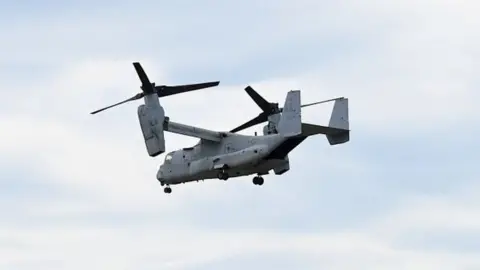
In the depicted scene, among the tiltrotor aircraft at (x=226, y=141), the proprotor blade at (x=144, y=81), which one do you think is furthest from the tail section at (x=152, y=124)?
the proprotor blade at (x=144, y=81)

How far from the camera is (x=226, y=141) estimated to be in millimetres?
139875

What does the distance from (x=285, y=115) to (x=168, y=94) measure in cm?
1277

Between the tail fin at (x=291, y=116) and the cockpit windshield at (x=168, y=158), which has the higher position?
the cockpit windshield at (x=168, y=158)

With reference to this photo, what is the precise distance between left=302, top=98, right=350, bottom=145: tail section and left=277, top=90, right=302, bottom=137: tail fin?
4056 millimetres

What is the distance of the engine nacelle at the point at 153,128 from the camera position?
5418 inches

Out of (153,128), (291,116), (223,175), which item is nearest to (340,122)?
(291,116)

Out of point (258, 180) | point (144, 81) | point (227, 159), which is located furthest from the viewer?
point (258, 180)

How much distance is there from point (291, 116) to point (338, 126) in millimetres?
6117

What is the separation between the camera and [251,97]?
484ft

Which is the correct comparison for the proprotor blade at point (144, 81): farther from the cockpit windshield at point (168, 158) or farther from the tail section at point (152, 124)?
the cockpit windshield at point (168, 158)

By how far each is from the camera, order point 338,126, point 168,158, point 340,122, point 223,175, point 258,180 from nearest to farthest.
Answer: point 338,126 < point 340,122 < point 223,175 < point 258,180 < point 168,158

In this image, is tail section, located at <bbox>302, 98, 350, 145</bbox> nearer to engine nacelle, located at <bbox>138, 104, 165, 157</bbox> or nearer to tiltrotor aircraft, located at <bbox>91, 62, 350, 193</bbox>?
tiltrotor aircraft, located at <bbox>91, 62, 350, 193</bbox>

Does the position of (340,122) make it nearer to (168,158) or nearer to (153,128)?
(153,128)

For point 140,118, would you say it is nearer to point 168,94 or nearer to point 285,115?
point 168,94
